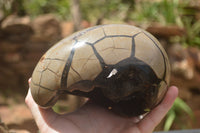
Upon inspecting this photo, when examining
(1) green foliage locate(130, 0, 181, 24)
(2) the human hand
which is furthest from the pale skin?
(1) green foliage locate(130, 0, 181, 24)

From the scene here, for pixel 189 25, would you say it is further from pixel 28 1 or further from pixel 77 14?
pixel 28 1

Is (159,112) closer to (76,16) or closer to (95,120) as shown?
(95,120)

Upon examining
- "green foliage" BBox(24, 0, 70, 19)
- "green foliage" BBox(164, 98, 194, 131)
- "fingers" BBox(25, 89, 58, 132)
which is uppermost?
"fingers" BBox(25, 89, 58, 132)

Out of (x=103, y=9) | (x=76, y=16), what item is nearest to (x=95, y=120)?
(x=76, y=16)

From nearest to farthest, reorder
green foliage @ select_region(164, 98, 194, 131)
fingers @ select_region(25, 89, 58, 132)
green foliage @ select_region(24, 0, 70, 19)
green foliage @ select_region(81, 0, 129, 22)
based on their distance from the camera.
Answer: fingers @ select_region(25, 89, 58, 132)
green foliage @ select_region(164, 98, 194, 131)
green foliage @ select_region(24, 0, 70, 19)
green foliage @ select_region(81, 0, 129, 22)

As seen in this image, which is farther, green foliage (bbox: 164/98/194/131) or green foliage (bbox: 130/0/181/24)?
green foliage (bbox: 130/0/181/24)

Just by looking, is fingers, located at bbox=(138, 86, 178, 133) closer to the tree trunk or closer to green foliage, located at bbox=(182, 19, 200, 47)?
the tree trunk
